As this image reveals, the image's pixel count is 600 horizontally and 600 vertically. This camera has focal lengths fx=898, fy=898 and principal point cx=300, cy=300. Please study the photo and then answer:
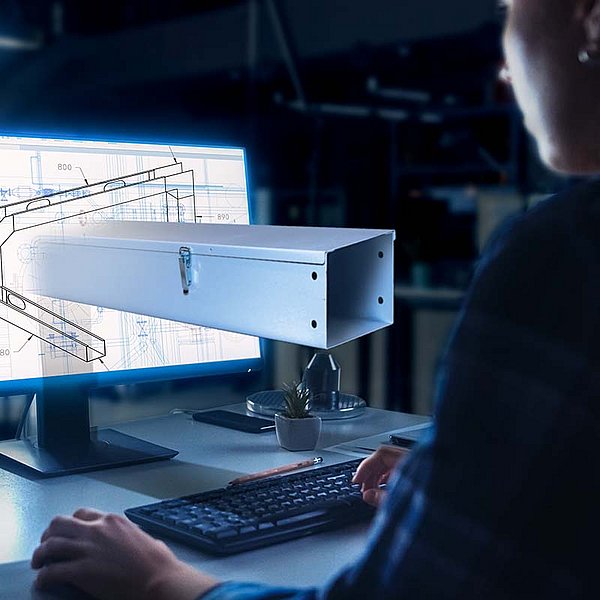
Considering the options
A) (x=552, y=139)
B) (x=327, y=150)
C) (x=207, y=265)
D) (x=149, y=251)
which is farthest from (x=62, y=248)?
(x=327, y=150)

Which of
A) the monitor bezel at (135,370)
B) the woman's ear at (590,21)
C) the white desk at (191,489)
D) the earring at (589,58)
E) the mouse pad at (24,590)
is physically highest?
the woman's ear at (590,21)

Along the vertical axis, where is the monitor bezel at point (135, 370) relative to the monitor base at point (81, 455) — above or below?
above

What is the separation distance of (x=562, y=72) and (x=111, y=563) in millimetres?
560

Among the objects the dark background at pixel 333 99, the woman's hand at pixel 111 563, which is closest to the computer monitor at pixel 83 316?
the woman's hand at pixel 111 563

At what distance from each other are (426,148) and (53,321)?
686 centimetres

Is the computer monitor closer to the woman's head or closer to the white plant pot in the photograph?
the white plant pot

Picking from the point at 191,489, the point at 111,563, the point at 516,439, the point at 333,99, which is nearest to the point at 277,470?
the point at 191,489

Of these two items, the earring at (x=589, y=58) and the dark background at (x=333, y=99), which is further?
the dark background at (x=333, y=99)

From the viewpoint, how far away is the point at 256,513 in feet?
3.22

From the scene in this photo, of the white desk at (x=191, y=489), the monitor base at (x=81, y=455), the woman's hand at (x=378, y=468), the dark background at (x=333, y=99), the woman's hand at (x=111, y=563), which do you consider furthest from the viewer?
the dark background at (x=333, y=99)

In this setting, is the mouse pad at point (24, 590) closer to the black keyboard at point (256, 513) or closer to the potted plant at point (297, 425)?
the black keyboard at point (256, 513)

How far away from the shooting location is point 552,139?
2.07 ft

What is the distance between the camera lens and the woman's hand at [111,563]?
2.55 ft

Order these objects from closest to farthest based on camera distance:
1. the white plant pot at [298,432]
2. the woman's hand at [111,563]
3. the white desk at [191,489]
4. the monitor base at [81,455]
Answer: the woman's hand at [111,563] → the white desk at [191,489] → the monitor base at [81,455] → the white plant pot at [298,432]
